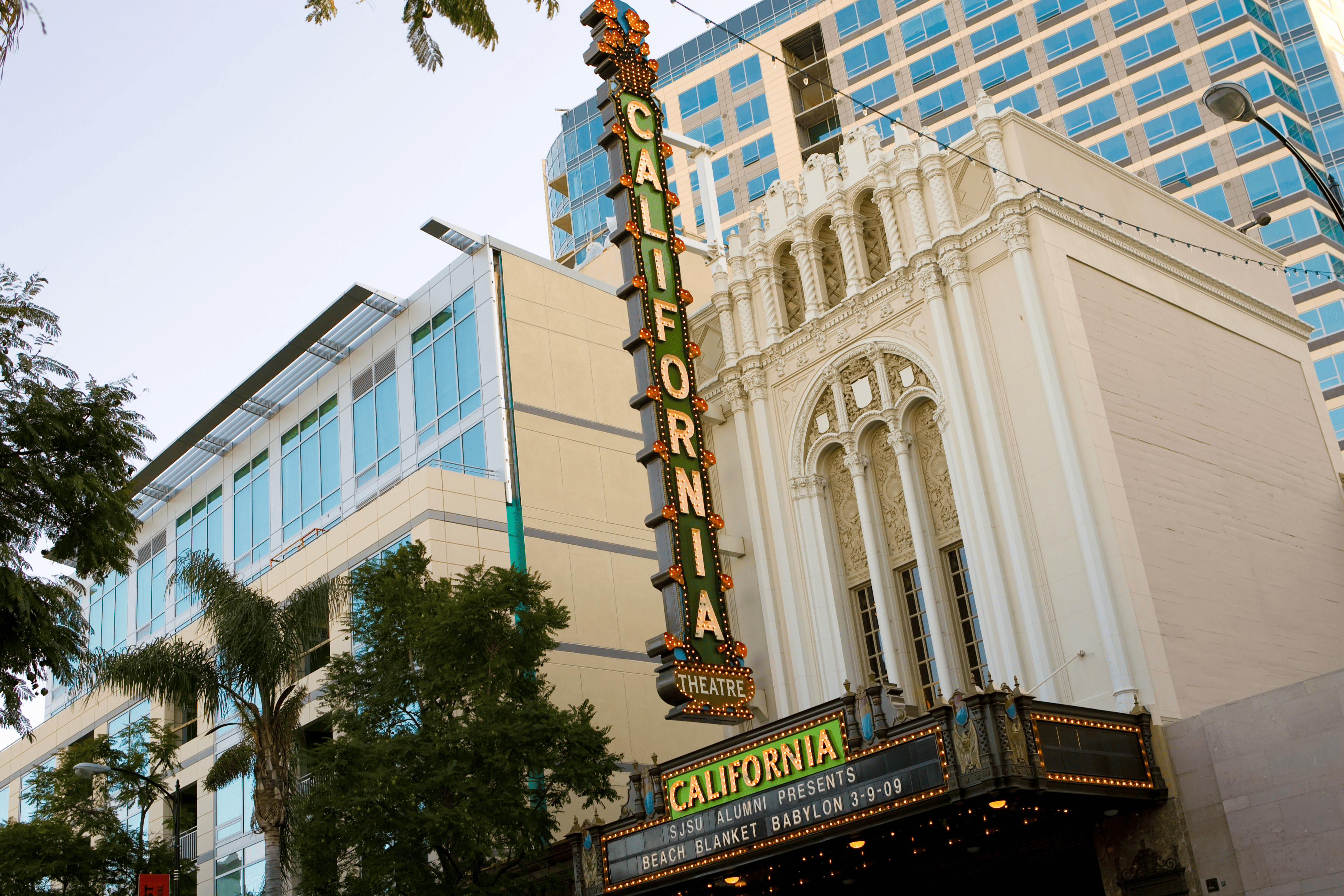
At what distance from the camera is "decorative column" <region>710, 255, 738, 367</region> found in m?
32.5

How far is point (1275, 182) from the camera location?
63969 mm

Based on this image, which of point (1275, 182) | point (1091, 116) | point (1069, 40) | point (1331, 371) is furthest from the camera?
point (1069, 40)

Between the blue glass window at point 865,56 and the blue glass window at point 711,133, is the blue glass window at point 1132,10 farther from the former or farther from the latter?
the blue glass window at point 711,133

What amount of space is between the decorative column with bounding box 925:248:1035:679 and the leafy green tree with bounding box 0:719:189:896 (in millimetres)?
21118

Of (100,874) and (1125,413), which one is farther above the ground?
(1125,413)

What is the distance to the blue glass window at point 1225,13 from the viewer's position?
2601 inches

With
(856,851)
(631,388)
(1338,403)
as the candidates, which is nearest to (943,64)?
(1338,403)

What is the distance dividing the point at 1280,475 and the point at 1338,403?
36.4 metres

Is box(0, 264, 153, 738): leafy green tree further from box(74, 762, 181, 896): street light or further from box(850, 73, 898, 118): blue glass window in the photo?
box(850, 73, 898, 118): blue glass window

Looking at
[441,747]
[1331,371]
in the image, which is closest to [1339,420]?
[1331,371]

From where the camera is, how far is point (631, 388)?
41094mm

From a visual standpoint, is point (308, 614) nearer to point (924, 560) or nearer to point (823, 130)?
point (924, 560)

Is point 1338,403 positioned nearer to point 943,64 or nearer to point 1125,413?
point 943,64

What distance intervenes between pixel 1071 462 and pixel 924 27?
58.9 meters
